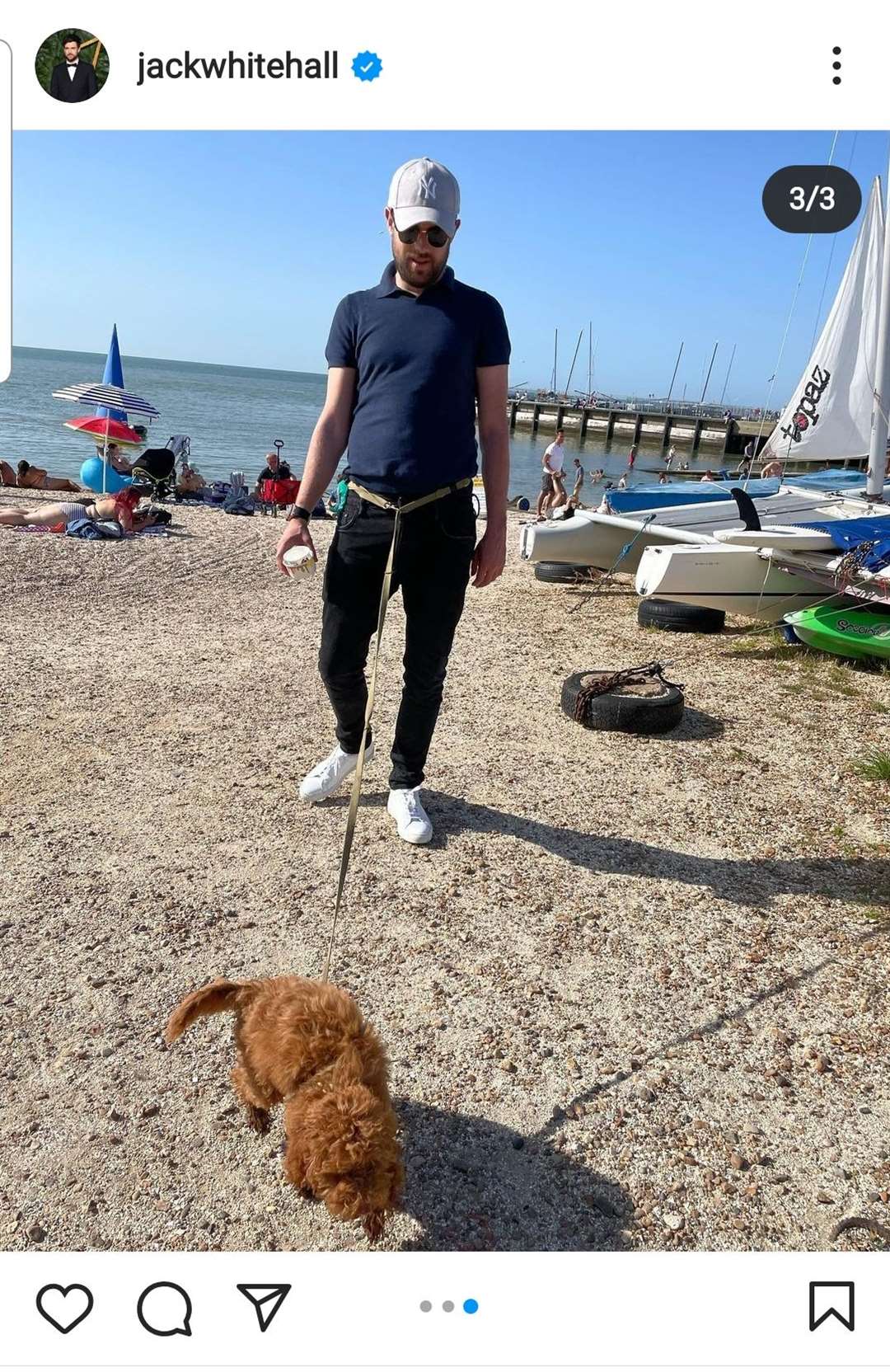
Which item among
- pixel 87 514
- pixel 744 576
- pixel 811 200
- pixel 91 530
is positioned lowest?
pixel 91 530

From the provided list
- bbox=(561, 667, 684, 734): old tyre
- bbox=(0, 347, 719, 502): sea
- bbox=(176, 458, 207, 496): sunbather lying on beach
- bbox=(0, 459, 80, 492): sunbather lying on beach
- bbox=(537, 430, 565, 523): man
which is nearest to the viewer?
bbox=(561, 667, 684, 734): old tyre

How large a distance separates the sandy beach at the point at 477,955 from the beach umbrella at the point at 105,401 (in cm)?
1261

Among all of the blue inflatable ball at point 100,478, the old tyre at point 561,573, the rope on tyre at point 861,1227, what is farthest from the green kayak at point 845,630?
the blue inflatable ball at point 100,478

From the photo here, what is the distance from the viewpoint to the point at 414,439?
3322mm

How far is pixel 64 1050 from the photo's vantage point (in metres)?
2.67

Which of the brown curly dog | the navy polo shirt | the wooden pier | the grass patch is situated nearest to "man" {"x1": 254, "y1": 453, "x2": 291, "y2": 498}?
the grass patch

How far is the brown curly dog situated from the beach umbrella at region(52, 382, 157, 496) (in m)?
17.1

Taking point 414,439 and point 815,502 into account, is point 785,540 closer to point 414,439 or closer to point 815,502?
point 815,502

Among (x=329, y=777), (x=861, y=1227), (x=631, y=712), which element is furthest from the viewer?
(x=631, y=712)

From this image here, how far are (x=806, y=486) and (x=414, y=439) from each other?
14295 mm

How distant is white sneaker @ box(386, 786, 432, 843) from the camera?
3.99 metres

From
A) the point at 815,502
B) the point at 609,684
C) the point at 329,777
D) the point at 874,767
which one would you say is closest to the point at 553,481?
the point at 815,502

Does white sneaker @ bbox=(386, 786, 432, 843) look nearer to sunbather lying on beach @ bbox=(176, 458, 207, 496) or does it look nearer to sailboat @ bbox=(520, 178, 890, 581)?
sailboat @ bbox=(520, 178, 890, 581)
